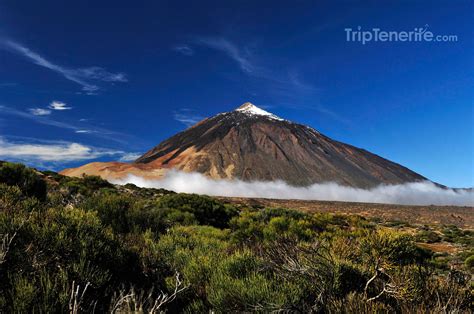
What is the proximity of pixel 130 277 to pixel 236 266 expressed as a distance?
Result: 5.76ft

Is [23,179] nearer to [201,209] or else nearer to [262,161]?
[201,209]

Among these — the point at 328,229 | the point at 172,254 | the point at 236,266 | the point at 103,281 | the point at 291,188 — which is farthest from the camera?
the point at 291,188

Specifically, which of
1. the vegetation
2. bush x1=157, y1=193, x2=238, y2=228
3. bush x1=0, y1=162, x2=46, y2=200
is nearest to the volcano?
bush x1=157, y1=193, x2=238, y2=228

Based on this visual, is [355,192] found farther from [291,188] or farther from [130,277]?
[130,277]

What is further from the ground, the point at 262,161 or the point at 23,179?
the point at 262,161

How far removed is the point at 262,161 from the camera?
16425 centimetres

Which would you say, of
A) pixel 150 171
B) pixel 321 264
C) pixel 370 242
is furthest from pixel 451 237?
pixel 150 171

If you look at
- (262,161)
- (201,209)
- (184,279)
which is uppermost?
(262,161)

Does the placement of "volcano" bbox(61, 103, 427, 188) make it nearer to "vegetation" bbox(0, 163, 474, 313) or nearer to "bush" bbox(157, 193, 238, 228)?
"bush" bbox(157, 193, 238, 228)

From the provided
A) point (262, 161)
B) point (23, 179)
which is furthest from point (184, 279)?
point (262, 161)

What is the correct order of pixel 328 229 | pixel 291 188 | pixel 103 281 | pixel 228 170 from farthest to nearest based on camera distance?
pixel 228 170, pixel 291 188, pixel 328 229, pixel 103 281

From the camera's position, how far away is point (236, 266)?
528 centimetres

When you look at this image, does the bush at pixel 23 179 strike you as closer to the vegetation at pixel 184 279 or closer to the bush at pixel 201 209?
the bush at pixel 201 209

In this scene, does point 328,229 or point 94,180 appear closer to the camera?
point 328,229
